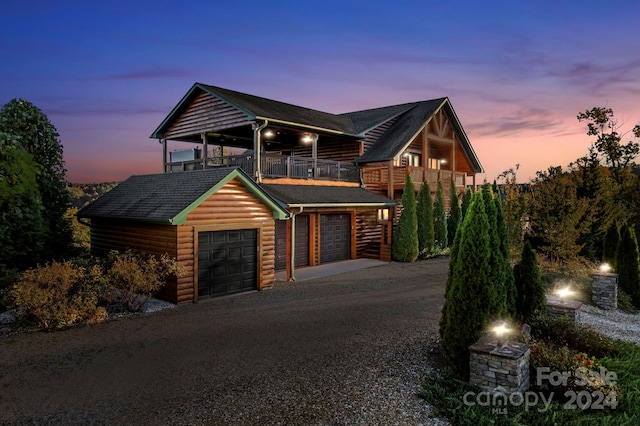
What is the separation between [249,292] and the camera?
1312 centimetres

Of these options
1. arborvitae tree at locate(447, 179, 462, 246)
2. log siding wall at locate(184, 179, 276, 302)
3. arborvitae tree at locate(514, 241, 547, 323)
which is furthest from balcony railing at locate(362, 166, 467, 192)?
arborvitae tree at locate(514, 241, 547, 323)

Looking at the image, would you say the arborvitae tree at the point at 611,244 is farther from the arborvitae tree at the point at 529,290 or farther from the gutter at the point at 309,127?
the gutter at the point at 309,127

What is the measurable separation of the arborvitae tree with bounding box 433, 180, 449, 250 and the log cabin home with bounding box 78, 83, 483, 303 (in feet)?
4.27

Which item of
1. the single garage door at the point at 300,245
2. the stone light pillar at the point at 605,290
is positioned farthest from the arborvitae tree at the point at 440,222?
the stone light pillar at the point at 605,290

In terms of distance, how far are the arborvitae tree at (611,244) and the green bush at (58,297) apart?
1721 cm

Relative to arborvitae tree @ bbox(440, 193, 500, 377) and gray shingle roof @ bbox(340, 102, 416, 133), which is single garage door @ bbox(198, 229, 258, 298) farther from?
gray shingle roof @ bbox(340, 102, 416, 133)

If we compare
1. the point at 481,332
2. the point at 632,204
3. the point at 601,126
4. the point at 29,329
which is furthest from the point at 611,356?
the point at 601,126

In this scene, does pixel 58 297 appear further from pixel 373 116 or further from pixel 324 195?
→ pixel 373 116

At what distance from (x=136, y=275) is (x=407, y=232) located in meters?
13.4

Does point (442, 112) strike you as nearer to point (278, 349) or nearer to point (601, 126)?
point (601, 126)

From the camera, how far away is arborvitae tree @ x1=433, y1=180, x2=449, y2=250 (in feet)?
74.6

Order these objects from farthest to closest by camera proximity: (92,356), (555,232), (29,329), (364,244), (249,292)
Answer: (364,244), (555,232), (249,292), (29,329), (92,356)

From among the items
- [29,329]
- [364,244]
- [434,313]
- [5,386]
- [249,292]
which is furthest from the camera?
[364,244]

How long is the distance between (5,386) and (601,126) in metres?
32.2
